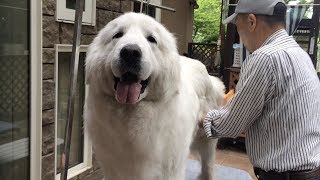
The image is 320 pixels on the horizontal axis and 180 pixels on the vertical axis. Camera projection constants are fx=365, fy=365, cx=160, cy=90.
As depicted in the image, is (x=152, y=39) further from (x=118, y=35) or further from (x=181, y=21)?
(x=181, y=21)

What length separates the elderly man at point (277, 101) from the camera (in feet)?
5.46

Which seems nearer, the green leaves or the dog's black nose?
the dog's black nose

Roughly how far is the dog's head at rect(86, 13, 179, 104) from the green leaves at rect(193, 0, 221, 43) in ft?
30.9

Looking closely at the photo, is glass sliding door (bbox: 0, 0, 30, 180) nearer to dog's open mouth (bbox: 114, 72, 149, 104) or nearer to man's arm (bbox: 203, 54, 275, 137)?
dog's open mouth (bbox: 114, 72, 149, 104)

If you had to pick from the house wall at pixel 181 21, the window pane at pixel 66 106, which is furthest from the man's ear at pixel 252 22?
the house wall at pixel 181 21

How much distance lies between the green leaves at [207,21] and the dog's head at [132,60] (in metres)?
9.41

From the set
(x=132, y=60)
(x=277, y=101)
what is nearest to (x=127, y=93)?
(x=132, y=60)

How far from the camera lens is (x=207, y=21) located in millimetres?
12227

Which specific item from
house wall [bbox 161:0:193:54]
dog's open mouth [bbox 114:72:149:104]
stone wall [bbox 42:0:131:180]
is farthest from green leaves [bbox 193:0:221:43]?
dog's open mouth [bbox 114:72:149:104]

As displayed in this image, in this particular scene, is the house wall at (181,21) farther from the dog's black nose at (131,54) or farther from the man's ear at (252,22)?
the dog's black nose at (131,54)

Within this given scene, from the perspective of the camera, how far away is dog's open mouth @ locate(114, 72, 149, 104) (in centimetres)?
167

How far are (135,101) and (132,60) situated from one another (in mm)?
196

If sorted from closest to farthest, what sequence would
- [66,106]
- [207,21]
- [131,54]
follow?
[131,54] → [66,106] → [207,21]

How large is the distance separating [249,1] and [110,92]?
807mm
